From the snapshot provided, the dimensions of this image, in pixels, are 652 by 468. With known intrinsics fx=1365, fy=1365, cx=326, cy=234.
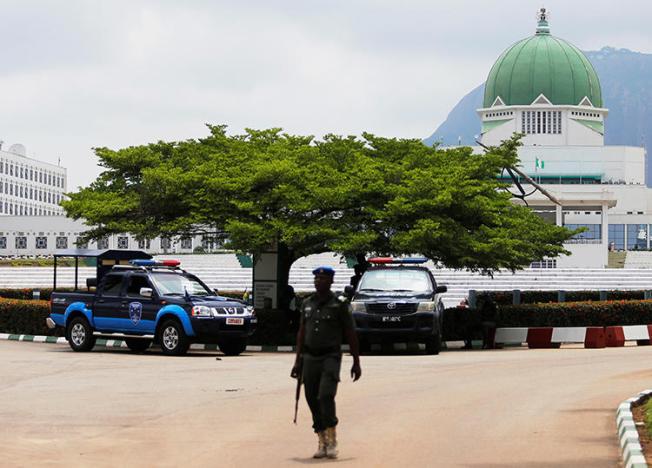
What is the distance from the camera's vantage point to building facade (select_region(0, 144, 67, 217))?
441 ft

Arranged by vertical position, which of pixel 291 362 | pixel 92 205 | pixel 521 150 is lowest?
pixel 291 362

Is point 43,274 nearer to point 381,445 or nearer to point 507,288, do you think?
point 507,288

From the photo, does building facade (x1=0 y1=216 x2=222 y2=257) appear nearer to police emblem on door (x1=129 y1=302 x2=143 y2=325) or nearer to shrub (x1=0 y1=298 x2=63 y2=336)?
shrub (x1=0 y1=298 x2=63 y2=336)

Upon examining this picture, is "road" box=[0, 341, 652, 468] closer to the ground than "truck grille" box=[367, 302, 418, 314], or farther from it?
closer to the ground

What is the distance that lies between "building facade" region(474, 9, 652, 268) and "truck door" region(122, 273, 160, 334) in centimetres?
7243

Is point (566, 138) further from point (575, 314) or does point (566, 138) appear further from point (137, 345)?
point (137, 345)

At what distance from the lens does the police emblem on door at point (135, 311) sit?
1045 inches

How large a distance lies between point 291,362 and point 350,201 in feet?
25.8

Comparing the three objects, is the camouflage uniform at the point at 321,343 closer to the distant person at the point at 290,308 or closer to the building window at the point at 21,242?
the distant person at the point at 290,308

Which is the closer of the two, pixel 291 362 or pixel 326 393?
pixel 326 393

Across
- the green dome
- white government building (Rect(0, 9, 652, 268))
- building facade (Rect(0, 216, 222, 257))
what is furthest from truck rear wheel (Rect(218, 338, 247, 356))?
building facade (Rect(0, 216, 222, 257))

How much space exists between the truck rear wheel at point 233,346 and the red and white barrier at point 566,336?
741 cm

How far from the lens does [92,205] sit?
33.6 meters

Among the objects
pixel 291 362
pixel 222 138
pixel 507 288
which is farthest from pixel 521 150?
pixel 291 362
